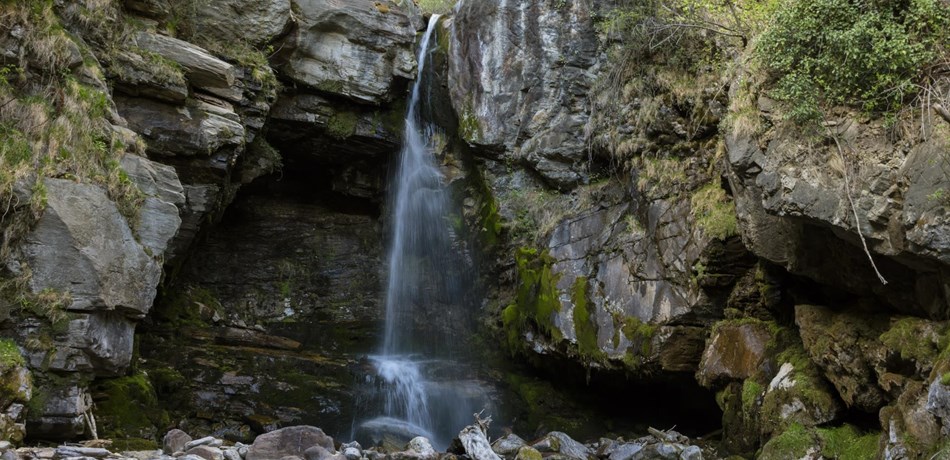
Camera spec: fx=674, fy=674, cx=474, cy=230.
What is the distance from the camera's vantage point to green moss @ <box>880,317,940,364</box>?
242 inches

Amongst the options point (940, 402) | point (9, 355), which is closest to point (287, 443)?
point (9, 355)

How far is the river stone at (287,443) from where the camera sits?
7.64 m

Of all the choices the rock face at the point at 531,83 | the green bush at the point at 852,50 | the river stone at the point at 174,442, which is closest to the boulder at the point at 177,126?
the river stone at the point at 174,442

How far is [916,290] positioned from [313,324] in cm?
1164

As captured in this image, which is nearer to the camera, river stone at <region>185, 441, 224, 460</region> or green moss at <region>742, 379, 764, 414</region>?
river stone at <region>185, 441, 224, 460</region>

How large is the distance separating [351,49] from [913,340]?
1164 centimetres

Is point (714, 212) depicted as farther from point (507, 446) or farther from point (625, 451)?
point (507, 446)

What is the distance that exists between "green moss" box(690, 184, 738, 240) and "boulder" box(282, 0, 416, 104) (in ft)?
24.0

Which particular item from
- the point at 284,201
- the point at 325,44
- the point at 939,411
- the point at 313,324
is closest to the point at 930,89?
the point at 939,411

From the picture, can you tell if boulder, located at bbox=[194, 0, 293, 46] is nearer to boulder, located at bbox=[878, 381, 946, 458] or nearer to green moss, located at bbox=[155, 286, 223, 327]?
green moss, located at bbox=[155, 286, 223, 327]

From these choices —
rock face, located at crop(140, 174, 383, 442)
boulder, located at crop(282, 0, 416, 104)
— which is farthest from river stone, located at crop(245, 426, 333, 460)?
boulder, located at crop(282, 0, 416, 104)

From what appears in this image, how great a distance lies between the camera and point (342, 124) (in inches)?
584

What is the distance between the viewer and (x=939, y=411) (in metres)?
5.50

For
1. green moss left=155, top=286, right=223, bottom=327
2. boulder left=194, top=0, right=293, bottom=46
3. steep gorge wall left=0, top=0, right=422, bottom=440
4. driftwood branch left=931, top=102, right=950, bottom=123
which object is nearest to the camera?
driftwood branch left=931, top=102, right=950, bottom=123
